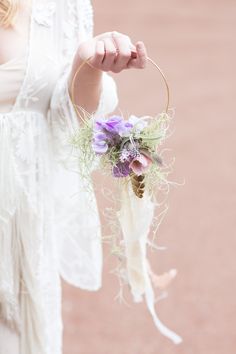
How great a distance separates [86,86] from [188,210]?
3.01 m

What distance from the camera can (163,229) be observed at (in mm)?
4293

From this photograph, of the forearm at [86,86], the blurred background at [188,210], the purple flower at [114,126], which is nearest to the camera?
the purple flower at [114,126]

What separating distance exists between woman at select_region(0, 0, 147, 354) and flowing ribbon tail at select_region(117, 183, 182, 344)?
→ 3.9 inches

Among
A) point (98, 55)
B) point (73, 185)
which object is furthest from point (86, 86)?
point (73, 185)

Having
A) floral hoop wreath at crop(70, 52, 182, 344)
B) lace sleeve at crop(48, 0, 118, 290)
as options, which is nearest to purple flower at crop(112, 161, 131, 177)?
floral hoop wreath at crop(70, 52, 182, 344)

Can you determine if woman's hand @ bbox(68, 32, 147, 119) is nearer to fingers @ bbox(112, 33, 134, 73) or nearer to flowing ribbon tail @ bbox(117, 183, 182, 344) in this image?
fingers @ bbox(112, 33, 134, 73)

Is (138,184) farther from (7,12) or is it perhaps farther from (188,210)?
(188,210)

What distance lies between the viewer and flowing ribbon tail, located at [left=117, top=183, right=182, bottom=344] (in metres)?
1.59

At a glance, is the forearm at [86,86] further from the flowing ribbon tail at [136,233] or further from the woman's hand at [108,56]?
the flowing ribbon tail at [136,233]

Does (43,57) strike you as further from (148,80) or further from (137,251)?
(148,80)

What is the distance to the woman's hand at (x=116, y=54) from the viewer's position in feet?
4.79

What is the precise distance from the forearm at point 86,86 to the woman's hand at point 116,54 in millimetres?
64

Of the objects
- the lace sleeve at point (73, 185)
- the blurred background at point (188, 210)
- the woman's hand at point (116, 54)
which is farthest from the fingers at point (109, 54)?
the blurred background at point (188, 210)

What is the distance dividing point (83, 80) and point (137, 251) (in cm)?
36
